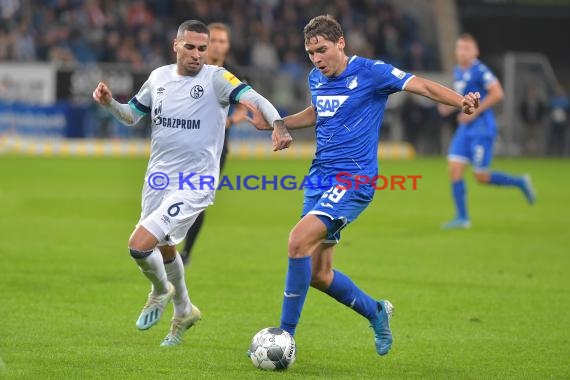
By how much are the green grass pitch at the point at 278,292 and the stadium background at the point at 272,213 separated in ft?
0.10

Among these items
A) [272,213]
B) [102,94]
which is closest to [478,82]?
[272,213]

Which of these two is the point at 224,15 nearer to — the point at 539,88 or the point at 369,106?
the point at 539,88

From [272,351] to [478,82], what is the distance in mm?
9172

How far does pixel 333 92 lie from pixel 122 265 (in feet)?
15.8

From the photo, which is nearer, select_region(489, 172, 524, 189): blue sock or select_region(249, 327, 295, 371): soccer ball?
select_region(249, 327, 295, 371): soccer ball

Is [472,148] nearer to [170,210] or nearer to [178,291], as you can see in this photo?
[178,291]

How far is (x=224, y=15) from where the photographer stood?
33.8m

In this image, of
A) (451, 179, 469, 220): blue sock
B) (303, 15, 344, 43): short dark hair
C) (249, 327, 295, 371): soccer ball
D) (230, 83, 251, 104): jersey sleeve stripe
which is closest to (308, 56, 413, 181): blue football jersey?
(303, 15, 344, 43): short dark hair

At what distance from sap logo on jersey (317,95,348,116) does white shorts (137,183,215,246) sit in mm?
977

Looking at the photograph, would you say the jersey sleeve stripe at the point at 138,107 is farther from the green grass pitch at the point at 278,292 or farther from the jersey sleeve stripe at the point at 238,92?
the green grass pitch at the point at 278,292

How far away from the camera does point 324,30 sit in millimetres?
7438

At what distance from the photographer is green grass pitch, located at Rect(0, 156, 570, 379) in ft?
23.8

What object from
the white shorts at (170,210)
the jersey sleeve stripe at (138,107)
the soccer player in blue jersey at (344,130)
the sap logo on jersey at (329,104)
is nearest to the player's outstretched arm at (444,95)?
the soccer player in blue jersey at (344,130)

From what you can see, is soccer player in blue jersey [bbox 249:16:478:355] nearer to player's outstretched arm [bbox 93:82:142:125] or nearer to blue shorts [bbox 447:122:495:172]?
player's outstretched arm [bbox 93:82:142:125]
